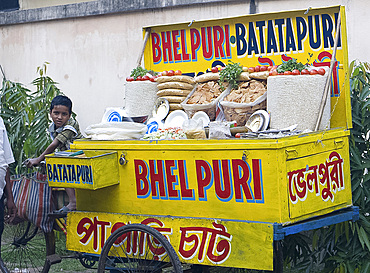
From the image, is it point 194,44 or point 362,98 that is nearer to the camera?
point 362,98

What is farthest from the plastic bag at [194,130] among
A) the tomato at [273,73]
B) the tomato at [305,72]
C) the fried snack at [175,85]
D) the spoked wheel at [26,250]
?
the spoked wheel at [26,250]

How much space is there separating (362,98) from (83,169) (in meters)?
2.17

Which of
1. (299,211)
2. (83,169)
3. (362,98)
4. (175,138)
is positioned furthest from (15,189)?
(362,98)

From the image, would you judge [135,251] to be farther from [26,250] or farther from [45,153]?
[26,250]

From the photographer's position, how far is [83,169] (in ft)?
14.5

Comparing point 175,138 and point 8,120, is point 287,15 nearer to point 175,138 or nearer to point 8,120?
point 175,138

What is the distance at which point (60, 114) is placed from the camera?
551 centimetres

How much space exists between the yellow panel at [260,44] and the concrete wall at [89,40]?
1298mm

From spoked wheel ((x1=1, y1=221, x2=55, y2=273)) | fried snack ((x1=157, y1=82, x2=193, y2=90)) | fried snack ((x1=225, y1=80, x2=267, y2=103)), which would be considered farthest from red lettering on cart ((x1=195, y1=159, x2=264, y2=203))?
spoked wheel ((x1=1, y1=221, x2=55, y2=273))

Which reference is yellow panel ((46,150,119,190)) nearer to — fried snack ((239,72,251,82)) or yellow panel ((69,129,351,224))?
yellow panel ((69,129,351,224))

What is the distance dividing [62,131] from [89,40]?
3.09 metres

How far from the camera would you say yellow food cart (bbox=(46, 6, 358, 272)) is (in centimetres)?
400

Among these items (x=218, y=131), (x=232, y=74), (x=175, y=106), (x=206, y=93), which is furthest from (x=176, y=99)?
(x=218, y=131)

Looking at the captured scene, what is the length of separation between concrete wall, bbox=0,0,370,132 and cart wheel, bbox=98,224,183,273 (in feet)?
10.5
